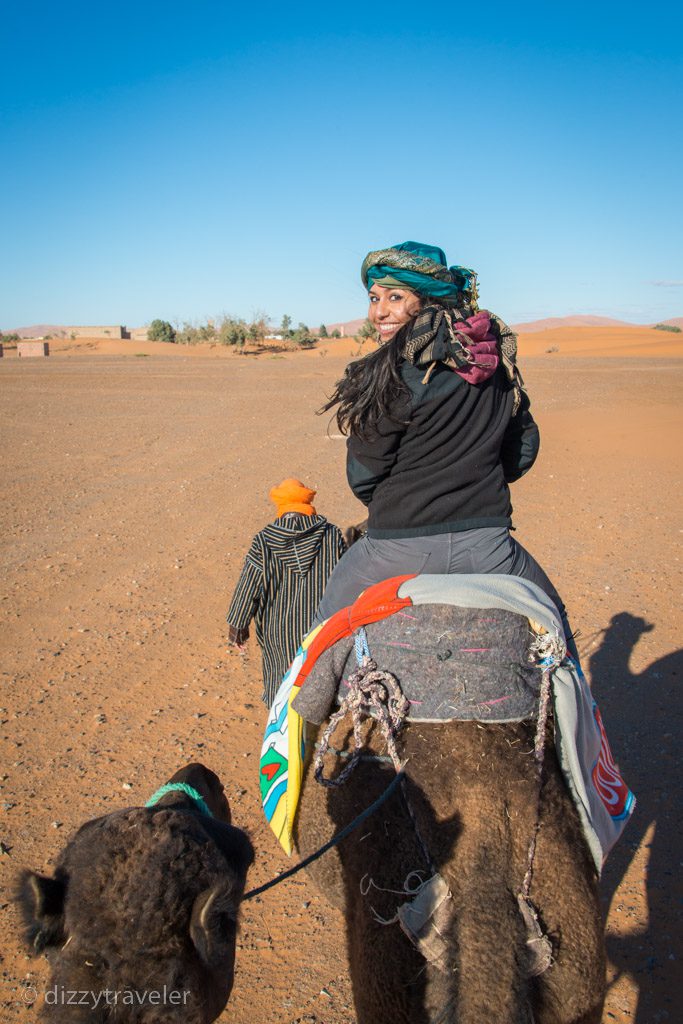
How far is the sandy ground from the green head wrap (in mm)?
2128

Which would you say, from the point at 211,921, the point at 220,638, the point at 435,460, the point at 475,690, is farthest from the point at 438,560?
the point at 220,638

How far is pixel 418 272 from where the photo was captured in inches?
120

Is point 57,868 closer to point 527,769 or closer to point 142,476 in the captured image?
point 527,769

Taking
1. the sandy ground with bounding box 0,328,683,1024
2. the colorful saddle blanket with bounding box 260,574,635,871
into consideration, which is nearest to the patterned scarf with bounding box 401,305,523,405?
the colorful saddle blanket with bounding box 260,574,635,871

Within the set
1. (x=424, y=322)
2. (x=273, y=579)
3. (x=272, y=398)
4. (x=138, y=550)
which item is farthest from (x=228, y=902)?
(x=272, y=398)

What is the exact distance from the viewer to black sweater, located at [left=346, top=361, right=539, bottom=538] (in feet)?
9.06

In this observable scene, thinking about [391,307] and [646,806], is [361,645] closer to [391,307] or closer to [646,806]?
[391,307]

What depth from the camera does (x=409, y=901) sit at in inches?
80.0

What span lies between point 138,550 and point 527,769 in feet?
25.2

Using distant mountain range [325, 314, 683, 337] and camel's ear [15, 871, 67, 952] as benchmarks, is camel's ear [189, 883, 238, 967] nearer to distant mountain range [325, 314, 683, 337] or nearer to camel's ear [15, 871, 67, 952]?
camel's ear [15, 871, 67, 952]

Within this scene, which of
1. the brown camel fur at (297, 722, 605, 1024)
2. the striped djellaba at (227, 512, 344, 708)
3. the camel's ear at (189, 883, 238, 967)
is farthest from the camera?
the striped djellaba at (227, 512, 344, 708)

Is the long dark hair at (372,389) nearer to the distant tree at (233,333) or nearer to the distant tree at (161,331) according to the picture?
the distant tree at (233,333)

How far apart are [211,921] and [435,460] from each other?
1681mm

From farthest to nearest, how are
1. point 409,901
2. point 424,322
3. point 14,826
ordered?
1. point 14,826
2. point 424,322
3. point 409,901
